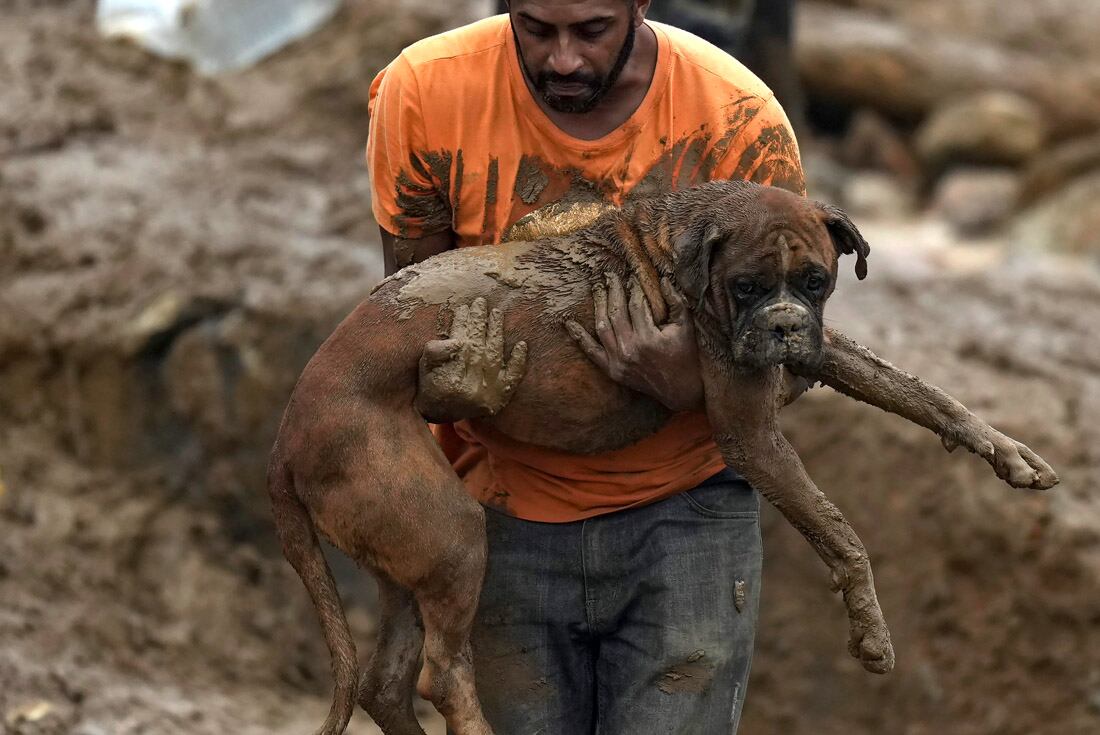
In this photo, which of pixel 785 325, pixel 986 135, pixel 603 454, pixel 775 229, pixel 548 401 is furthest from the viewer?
pixel 986 135

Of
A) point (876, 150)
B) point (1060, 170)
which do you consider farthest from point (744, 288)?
point (876, 150)

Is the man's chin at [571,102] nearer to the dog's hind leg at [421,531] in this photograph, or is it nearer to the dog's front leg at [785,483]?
the dog's front leg at [785,483]

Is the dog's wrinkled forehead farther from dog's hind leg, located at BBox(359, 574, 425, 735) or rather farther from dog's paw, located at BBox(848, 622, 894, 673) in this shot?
dog's hind leg, located at BBox(359, 574, 425, 735)

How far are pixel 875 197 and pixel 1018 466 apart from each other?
30.2ft

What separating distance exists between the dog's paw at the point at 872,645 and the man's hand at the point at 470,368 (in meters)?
0.91

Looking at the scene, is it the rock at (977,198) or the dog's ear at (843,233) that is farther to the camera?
the rock at (977,198)

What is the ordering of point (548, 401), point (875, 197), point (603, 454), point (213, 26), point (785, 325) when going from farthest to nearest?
point (875, 197)
point (213, 26)
point (603, 454)
point (548, 401)
point (785, 325)

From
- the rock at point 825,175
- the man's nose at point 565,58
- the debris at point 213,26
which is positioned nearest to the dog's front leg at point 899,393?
the man's nose at point 565,58

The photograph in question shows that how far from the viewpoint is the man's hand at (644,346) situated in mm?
3232

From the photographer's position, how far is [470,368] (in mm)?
3268

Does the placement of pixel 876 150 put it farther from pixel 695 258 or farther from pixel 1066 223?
pixel 695 258

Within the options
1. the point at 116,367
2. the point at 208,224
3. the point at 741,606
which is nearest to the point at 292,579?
the point at 116,367

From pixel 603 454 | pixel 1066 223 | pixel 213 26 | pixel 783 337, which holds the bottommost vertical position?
pixel 1066 223

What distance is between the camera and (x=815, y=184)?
1152 centimetres
